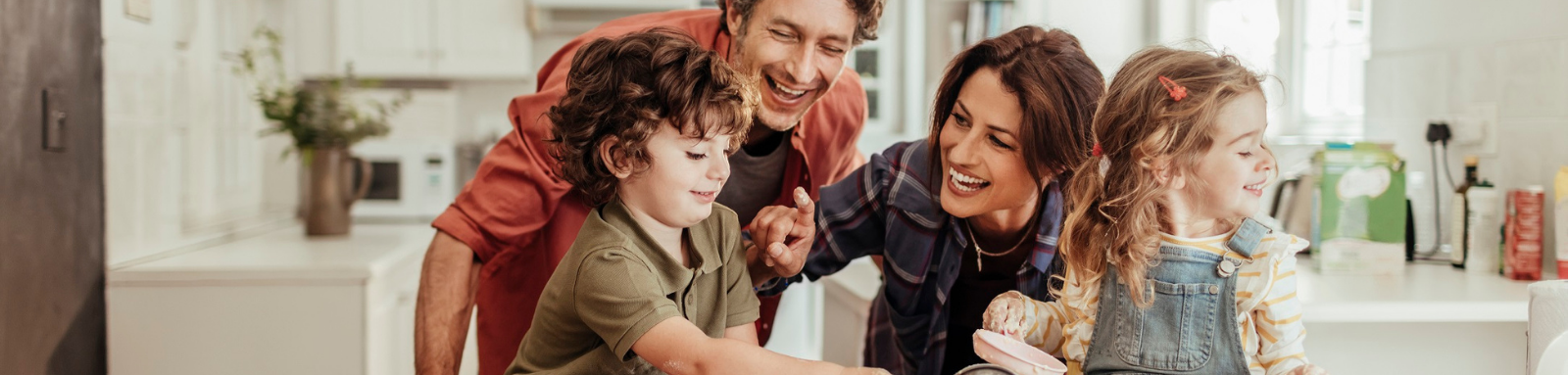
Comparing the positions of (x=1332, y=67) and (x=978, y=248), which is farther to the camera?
(x=1332, y=67)

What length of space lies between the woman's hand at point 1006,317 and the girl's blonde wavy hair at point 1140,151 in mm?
74

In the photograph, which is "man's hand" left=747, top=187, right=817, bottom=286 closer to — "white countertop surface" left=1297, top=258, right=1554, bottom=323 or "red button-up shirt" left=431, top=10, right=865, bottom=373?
"red button-up shirt" left=431, top=10, right=865, bottom=373

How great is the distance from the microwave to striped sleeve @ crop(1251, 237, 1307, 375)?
10.4ft

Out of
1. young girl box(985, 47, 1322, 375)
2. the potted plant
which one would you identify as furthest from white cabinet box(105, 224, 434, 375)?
young girl box(985, 47, 1322, 375)

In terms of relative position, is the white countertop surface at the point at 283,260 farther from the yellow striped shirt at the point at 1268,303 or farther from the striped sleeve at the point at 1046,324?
the yellow striped shirt at the point at 1268,303

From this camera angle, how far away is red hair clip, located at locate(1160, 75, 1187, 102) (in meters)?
0.97

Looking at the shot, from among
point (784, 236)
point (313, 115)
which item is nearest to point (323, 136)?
point (313, 115)

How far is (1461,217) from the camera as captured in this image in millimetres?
1951

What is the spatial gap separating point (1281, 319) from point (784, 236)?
51cm

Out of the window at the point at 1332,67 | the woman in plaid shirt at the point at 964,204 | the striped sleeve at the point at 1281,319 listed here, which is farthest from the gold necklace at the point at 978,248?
the window at the point at 1332,67

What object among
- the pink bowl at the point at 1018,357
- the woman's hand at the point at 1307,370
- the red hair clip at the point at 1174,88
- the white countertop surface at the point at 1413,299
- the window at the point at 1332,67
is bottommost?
the white countertop surface at the point at 1413,299

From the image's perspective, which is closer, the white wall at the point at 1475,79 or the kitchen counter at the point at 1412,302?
the kitchen counter at the point at 1412,302

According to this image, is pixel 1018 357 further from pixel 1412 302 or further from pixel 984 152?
pixel 1412 302

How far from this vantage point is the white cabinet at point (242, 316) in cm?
232
